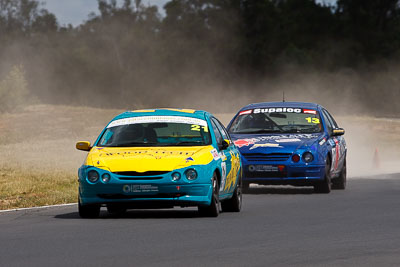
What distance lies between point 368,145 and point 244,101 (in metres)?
53.3

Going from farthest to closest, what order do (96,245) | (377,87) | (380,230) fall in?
(377,87)
(380,230)
(96,245)

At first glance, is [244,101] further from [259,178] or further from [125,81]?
[259,178]

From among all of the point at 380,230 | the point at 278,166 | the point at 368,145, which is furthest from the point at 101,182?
the point at 368,145

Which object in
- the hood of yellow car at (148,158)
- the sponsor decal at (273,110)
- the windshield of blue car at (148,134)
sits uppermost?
the windshield of blue car at (148,134)

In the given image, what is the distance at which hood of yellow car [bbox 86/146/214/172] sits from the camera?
12.9 meters

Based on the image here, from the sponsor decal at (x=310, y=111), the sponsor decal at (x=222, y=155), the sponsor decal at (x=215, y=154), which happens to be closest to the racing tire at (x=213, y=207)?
the sponsor decal at (x=215, y=154)

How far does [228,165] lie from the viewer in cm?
1419

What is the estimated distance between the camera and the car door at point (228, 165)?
13.9 metres

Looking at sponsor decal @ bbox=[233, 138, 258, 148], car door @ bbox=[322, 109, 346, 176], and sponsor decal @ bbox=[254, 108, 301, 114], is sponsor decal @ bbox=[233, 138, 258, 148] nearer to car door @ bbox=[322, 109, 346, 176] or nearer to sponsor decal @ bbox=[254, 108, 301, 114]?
sponsor decal @ bbox=[254, 108, 301, 114]

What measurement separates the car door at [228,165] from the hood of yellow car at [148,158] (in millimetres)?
538

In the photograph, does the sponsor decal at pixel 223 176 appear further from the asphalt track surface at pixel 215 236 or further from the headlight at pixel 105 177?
the headlight at pixel 105 177

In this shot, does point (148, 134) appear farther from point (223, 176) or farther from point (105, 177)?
point (105, 177)

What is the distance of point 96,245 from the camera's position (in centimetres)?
1052

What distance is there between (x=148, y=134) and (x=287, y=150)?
174 inches
